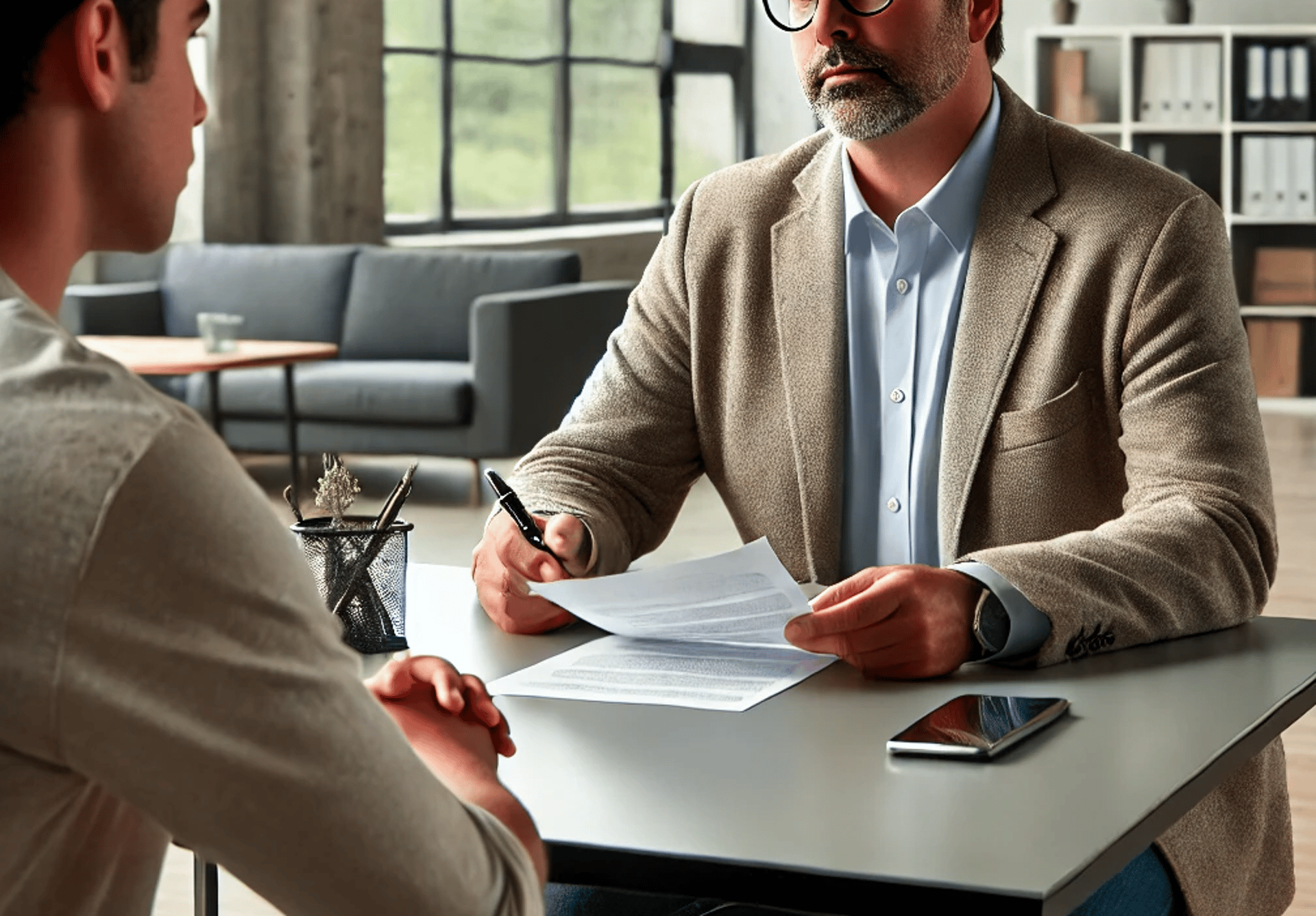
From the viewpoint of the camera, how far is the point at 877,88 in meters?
1.81

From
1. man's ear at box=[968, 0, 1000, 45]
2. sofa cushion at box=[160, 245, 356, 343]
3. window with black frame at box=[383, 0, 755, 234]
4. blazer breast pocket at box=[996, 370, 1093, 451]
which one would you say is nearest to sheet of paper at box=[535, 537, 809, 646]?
blazer breast pocket at box=[996, 370, 1093, 451]

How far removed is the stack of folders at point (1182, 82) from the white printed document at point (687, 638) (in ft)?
27.4

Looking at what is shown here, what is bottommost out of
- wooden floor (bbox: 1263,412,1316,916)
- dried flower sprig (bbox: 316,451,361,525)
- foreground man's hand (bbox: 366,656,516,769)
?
wooden floor (bbox: 1263,412,1316,916)

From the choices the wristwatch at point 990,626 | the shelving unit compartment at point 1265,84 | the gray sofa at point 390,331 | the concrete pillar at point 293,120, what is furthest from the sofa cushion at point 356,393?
Result: the wristwatch at point 990,626

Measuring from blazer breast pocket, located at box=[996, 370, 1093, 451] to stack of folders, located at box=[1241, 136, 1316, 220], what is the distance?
7.88m

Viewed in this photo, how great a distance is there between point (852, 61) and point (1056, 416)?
402mm

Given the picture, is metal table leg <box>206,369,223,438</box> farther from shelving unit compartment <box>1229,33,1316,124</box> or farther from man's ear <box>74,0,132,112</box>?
man's ear <box>74,0,132,112</box>

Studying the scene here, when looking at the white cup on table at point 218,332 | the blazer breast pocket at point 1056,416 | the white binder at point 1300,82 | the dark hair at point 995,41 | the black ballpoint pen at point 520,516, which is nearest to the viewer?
the black ballpoint pen at point 520,516

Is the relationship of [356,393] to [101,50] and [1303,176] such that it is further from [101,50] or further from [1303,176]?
[101,50]

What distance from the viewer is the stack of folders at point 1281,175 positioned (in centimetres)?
905

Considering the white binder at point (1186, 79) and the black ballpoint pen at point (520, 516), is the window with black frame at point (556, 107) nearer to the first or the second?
the white binder at point (1186, 79)

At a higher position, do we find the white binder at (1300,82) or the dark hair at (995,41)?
the white binder at (1300,82)

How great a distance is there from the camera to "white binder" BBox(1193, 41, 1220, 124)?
29.8ft

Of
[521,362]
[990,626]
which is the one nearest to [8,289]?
[990,626]
